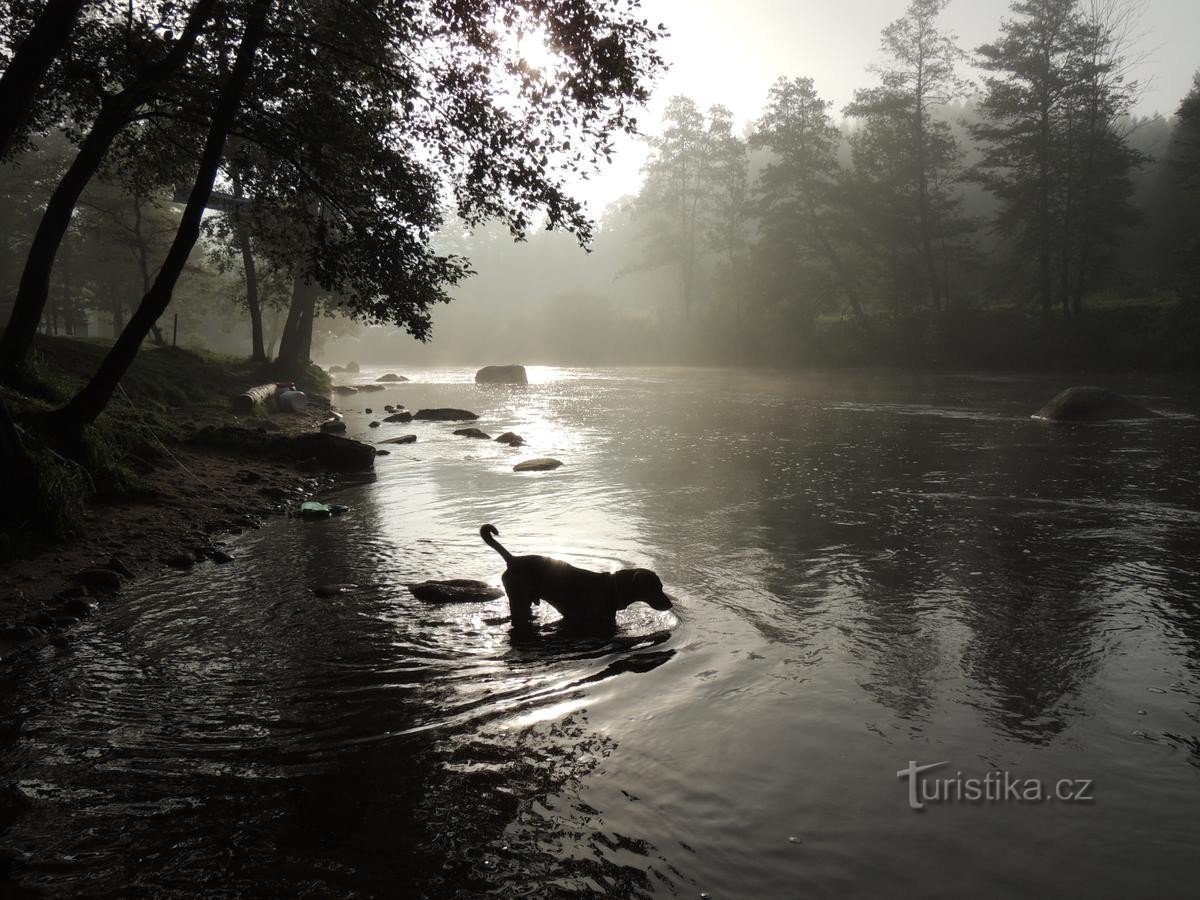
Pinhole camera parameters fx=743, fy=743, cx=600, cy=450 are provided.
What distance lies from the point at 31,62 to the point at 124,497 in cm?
547

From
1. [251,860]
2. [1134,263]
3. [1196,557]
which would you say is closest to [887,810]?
[251,860]

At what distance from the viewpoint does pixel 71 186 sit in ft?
39.0

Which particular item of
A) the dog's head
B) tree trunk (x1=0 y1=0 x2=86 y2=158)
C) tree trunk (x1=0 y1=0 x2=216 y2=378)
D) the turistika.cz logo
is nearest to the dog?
the dog's head

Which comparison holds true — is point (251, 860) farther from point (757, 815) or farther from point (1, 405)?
point (1, 405)

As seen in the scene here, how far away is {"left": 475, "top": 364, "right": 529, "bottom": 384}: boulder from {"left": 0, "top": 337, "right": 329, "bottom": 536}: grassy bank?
2162 cm

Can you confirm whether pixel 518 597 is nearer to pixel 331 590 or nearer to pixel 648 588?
pixel 648 588

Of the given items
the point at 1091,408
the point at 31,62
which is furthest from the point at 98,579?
the point at 1091,408

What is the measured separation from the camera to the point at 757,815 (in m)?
3.93

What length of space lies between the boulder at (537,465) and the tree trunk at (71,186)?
28.6 feet

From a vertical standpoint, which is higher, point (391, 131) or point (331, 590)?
point (391, 131)

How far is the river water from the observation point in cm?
351

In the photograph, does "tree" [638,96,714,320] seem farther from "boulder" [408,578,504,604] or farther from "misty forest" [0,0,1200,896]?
"boulder" [408,578,504,604]

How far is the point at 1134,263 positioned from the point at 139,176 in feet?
217

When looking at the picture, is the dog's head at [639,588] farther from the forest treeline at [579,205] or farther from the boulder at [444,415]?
the boulder at [444,415]
